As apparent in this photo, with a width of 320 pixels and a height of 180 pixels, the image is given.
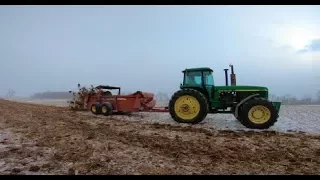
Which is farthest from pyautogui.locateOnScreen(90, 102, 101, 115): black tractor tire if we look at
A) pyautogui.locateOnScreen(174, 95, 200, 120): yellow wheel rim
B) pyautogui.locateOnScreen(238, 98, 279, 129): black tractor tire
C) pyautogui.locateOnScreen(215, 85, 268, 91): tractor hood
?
pyautogui.locateOnScreen(238, 98, 279, 129): black tractor tire

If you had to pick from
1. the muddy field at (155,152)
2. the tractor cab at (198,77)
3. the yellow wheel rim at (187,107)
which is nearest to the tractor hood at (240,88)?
the tractor cab at (198,77)

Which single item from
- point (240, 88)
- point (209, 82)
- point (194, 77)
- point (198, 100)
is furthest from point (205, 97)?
point (240, 88)

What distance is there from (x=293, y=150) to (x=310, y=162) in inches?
39.8

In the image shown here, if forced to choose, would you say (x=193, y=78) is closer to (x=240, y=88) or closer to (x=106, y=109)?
(x=240, y=88)

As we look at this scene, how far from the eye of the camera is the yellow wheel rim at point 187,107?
1173cm

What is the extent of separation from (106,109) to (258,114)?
781 cm

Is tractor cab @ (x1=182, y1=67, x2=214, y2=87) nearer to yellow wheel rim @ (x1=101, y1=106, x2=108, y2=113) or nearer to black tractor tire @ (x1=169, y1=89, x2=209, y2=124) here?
black tractor tire @ (x1=169, y1=89, x2=209, y2=124)

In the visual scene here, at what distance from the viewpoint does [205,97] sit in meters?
12.0

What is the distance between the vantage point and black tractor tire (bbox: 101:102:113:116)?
15.4m

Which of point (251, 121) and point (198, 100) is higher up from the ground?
point (198, 100)

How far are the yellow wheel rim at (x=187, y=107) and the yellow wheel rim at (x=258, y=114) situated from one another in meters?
2.04

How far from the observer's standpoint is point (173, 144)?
731cm
